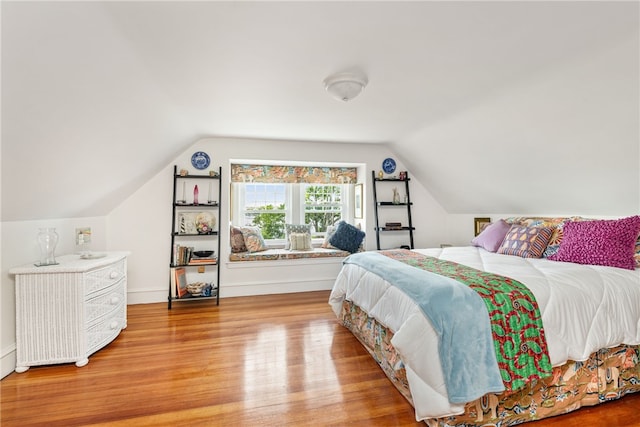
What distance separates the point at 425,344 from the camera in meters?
1.46

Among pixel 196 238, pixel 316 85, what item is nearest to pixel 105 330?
pixel 196 238

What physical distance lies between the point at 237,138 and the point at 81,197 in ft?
6.27

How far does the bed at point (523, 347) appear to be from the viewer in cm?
141

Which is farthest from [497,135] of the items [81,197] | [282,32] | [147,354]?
[81,197]

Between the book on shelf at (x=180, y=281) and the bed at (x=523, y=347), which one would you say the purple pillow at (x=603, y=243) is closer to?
the bed at (x=523, y=347)

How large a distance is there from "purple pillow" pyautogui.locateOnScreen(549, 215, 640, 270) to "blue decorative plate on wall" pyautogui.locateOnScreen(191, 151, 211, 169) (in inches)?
154

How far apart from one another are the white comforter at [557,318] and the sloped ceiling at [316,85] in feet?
3.81

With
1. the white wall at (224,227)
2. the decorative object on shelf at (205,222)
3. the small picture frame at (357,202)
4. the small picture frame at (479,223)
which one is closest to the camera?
the white wall at (224,227)

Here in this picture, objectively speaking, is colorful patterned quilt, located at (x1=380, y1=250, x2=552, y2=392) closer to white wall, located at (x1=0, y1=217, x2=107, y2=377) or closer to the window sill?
the window sill

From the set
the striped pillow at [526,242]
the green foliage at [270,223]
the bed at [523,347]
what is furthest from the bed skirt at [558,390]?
the green foliage at [270,223]

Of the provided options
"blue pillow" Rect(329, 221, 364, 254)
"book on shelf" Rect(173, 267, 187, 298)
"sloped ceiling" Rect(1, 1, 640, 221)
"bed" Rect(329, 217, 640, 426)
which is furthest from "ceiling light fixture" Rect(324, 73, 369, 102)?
"book on shelf" Rect(173, 267, 187, 298)

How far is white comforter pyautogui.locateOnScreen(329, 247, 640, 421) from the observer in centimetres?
145

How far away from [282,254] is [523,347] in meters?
3.03

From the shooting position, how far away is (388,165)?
4555 millimetres
